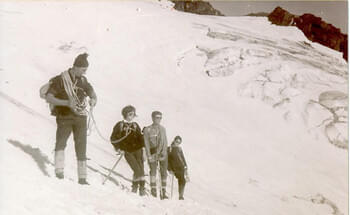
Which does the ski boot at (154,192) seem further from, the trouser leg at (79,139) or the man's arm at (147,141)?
the trouser leg at (79,139)

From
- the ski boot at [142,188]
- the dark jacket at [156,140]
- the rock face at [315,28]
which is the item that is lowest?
the ski boot at [142,188]

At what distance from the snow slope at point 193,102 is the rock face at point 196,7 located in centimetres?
155

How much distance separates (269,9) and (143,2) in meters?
2.83

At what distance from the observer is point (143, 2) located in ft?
34.6

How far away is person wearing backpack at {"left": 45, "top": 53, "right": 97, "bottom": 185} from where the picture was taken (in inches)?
194

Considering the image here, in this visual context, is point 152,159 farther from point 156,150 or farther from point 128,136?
point 128,136

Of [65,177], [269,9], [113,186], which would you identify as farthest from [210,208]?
[269,9]

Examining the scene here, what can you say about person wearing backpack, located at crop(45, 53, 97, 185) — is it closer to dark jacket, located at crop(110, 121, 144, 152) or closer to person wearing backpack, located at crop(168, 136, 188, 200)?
dark jacket, located at crop(110, 121, 144, 152)

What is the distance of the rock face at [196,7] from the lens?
40.1 ft

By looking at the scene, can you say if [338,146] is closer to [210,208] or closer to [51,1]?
[210,208]

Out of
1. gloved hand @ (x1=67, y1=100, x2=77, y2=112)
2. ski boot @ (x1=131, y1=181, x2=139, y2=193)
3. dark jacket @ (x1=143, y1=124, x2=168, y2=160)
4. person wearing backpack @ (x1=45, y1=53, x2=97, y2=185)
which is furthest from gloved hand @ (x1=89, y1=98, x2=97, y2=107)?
ski boot @ (x1=131, y1=181, x2=139, y2=193)

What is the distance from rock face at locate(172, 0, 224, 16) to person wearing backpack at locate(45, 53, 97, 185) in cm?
731

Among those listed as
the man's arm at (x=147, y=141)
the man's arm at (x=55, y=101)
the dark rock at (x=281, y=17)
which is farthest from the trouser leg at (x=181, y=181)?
the dark rock at (x=281, y=17)

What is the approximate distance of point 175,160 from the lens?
6211 mm
